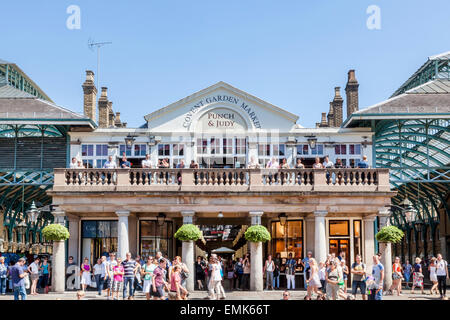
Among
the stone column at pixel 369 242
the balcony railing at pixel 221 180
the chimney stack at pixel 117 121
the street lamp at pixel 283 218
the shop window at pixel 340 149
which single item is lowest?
the stone column at pixel 369 242

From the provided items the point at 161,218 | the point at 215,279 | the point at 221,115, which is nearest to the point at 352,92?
the point at 221,115

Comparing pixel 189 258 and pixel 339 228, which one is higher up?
pixel 339 228

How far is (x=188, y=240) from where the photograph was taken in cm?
2431

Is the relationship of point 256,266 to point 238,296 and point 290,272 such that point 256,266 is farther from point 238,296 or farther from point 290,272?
point 290,272

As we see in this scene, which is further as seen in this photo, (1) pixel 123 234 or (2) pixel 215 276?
(1) pixel 123 234

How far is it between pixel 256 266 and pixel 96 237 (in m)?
7.84

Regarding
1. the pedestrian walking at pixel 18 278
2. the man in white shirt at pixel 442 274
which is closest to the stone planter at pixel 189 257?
the pedestrian walking at pixel 18 278

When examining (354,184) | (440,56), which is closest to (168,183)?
(354,184)

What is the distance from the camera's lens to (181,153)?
29391mm

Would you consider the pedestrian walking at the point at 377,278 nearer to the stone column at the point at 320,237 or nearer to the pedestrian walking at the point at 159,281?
the pedestrian walking at the point at 159,281

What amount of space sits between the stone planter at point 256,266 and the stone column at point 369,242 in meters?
4.63

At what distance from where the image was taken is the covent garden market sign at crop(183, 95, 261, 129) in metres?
29.4

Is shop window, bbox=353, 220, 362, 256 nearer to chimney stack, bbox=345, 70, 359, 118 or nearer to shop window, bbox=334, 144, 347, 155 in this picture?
shop window, bbox=334, 144, 347, 155

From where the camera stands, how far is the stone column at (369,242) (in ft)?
85.7
